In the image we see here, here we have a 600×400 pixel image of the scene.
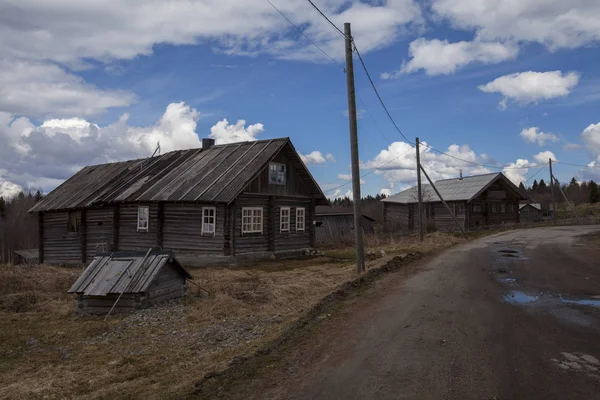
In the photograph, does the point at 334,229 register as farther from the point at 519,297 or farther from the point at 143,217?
the point at 519,297

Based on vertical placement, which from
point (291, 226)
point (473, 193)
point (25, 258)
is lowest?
point (25, 258)

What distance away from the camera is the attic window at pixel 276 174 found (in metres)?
23.8

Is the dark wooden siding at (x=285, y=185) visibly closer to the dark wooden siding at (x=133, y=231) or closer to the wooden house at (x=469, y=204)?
the dark wooden siding at (x=133, y=231)

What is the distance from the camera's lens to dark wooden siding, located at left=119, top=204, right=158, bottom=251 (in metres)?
23.4

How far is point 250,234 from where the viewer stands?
22.5 m

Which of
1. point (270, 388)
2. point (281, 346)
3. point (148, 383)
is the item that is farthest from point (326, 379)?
point (148, 383)

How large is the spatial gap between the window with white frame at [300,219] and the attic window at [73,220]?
44.6 feet

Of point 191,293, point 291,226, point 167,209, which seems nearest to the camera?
point 191,293

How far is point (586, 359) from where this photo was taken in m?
5.85

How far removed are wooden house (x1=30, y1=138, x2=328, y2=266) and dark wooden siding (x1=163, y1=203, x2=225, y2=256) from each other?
50 mm

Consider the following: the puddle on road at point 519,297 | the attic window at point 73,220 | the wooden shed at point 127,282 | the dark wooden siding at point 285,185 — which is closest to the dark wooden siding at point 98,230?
the attic window at point 73,220

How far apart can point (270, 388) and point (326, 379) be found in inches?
28.2

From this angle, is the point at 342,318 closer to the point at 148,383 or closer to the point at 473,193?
the point at 148,383

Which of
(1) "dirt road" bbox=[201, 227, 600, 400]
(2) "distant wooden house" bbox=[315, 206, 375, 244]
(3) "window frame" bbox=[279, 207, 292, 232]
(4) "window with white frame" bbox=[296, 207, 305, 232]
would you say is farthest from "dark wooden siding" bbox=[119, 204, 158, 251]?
(1) "dirt road" bbox=[201, 227, 600, 400]
